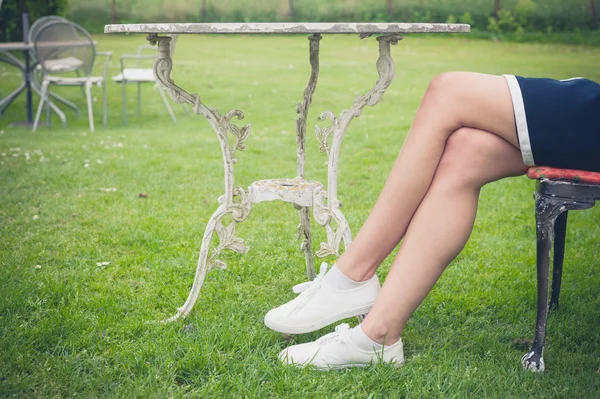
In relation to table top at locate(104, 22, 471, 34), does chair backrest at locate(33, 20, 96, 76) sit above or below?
below

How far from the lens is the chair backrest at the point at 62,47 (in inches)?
238

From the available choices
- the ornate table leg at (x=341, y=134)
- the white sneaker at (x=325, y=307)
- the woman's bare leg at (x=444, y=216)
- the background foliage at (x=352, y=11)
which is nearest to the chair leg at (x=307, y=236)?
the ornate table leg at (x=341, y=134)

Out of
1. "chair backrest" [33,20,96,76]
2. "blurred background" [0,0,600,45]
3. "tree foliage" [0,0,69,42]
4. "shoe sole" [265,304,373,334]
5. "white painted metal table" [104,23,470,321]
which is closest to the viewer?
"shoe sole" [265,304,373,334]

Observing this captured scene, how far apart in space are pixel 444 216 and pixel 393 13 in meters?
14.9

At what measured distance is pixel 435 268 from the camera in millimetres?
1620

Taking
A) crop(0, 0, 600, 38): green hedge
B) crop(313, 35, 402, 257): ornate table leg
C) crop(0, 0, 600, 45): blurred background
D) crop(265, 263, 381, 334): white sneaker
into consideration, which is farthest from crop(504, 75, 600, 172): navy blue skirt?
crop(0, 0, 600, 38): green hedge

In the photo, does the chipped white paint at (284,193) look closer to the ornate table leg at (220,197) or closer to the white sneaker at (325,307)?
the ornate table leg at (220,197)

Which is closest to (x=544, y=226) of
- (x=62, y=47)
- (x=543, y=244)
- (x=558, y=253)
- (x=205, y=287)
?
(x=543, y=244)

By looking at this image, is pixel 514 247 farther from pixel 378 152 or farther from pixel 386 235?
pixel 378 152

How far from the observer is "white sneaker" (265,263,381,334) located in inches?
67.3

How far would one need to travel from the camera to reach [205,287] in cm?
227

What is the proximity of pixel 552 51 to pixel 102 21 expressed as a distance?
10964mm

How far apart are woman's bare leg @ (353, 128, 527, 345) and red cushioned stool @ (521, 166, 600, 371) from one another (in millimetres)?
83

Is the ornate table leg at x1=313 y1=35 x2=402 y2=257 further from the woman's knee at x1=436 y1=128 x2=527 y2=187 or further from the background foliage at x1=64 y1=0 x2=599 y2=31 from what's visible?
the background foliage at x1=64 y1=0 x2=599 y2=31
